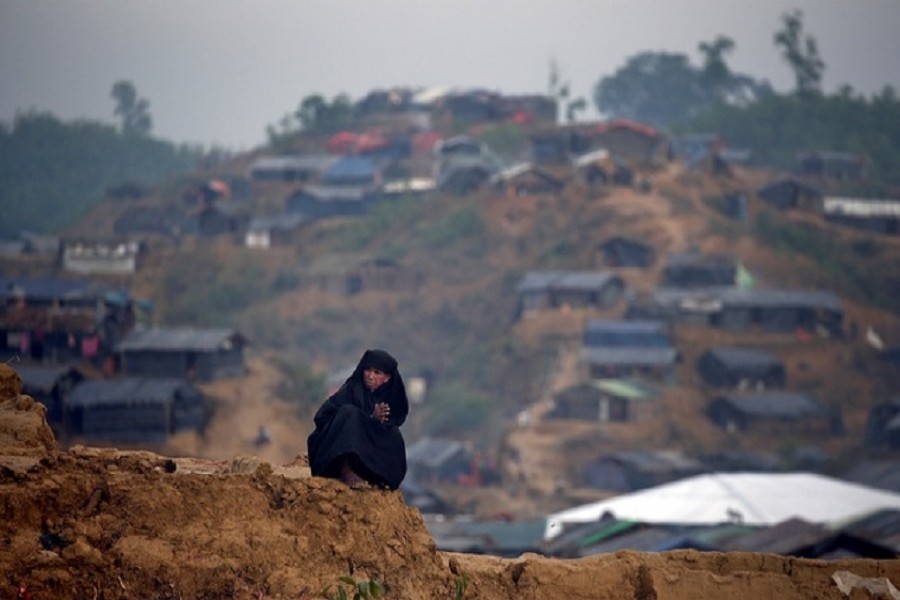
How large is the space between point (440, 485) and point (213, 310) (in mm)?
20417

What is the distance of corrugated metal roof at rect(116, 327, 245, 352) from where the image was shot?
42875mm

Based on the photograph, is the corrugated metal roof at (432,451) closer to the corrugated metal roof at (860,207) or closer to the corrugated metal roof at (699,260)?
the corrugated metal roof at (699,260)

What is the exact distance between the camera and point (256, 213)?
6969 cm

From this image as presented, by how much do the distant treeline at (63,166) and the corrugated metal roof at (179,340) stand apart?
92.4 feet

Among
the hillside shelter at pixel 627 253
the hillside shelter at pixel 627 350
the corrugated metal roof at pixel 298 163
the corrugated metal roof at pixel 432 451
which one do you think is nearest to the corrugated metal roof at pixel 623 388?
the hillside shelter at pixel 627 350

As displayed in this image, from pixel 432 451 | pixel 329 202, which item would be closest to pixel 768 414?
pixel 432 451

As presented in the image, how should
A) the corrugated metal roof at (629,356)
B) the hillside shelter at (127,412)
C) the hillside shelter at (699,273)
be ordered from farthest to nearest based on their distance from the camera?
the hillside shelter at (699,273), the corrugated metal roof at (629,356), the hillside shelter at (127,412)

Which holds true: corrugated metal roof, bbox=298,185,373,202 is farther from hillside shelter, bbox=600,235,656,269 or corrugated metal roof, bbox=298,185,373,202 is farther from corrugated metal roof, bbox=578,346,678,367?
corrugated metal roof, bbox=578,346,678,367

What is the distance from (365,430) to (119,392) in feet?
105

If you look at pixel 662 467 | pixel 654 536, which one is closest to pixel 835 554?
pixel 654 536

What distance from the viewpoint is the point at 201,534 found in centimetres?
732

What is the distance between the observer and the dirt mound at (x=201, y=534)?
715 centimetres

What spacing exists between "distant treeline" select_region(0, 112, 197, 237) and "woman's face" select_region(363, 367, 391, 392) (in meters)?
64.8

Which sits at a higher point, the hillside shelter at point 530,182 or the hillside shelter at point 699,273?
the hillside shelter at point 530,182
